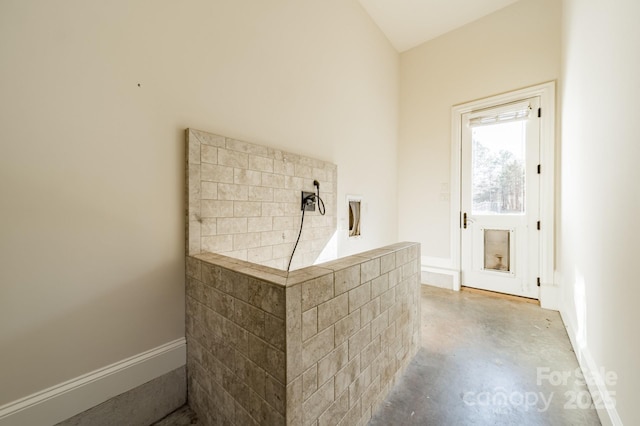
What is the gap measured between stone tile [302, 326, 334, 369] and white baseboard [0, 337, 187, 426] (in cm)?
93

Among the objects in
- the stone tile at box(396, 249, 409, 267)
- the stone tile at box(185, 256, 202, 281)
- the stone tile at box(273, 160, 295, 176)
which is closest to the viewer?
the stone tile at box(185, 256, 202, 281)

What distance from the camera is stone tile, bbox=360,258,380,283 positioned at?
119 cm

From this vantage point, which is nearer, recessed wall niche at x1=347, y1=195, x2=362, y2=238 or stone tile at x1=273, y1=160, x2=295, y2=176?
stone tile at x1=273, y1=160, x2=295, y2=176

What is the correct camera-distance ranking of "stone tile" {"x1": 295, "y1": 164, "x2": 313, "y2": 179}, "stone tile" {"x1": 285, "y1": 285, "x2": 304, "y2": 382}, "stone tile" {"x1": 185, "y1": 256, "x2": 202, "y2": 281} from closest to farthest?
"stone tile" {"x1": 285, "y1": 285, "x2": 304, "y2": 382} → "stone tile" {"x1": 185, "y1": 256, "x2": 202, "y2": 281} → "stone tile" {"x1": 295, "y1": 164, "x2": 313, "y2": 179}

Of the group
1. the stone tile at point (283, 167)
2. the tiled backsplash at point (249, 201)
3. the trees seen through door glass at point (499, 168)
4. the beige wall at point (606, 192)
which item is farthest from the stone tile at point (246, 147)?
the trees seen through door glass at point (499, 168)

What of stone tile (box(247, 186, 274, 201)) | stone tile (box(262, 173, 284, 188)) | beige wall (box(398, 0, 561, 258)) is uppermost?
beige wall (box(398, 0, 561, 258))

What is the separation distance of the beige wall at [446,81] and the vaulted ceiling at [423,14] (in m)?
0.11

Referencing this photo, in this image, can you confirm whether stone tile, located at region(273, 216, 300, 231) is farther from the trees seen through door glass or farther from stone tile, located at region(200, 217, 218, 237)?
the trees seen through door glass

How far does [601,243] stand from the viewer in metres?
1.33

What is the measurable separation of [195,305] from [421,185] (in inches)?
128

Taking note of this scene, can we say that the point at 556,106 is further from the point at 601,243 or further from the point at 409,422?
the point at 409,422

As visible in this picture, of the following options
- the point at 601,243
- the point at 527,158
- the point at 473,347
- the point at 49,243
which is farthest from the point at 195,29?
the point at 527,158

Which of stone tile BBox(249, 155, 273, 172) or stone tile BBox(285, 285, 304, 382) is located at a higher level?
stone tile BBox(249, 155, 273, 172)

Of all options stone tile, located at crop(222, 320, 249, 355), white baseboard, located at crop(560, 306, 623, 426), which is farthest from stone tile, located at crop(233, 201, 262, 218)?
white baseboard, located at crop(560, 306, 623, 426)
